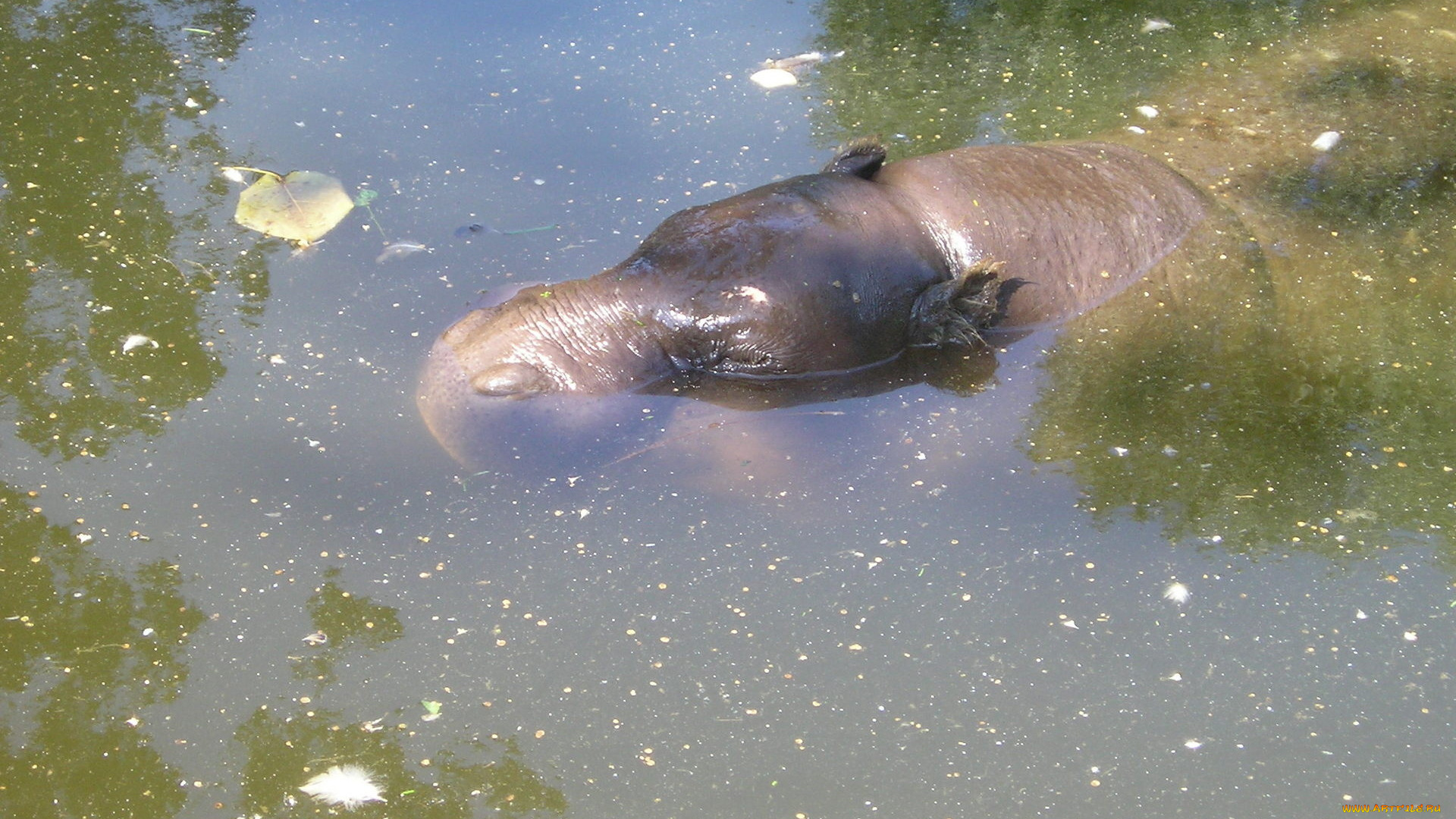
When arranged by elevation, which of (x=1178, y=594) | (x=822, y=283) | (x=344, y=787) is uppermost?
(x=822, y=283)

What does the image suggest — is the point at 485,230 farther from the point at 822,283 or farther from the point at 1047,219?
→ the point at 1047,219

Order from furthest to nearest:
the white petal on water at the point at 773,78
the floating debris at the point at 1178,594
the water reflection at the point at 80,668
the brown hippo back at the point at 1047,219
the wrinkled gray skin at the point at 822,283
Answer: the white petal on water at the point at 773,78
the brown hippo back at the point at 1047,219
the wrinkled gray skin at the point at 822,283
the floating debris at the point at 1178,594
the water reflection at the point at 80,668

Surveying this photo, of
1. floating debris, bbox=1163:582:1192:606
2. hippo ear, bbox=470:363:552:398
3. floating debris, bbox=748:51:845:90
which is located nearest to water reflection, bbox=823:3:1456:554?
floating debris, bbox=748:51:845:90

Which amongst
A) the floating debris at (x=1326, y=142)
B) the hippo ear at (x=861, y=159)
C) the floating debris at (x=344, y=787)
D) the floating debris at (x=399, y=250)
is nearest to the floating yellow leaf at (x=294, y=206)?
the floating debris at (x=399, y=250)

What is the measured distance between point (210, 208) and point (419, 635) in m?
3.00

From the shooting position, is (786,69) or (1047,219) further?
(786,69)

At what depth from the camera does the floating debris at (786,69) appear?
23.4 ft

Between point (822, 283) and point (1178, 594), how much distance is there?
1862 millimetres

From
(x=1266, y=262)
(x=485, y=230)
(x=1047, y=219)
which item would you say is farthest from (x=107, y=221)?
(x=1266, y=262)

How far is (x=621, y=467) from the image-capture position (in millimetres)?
4699

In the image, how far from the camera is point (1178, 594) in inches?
168

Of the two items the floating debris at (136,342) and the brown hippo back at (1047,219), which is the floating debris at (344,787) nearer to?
the floating debris at (136,342)

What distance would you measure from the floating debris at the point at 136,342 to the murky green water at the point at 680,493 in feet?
0.12

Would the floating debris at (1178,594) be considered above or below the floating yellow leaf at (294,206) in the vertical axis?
below
